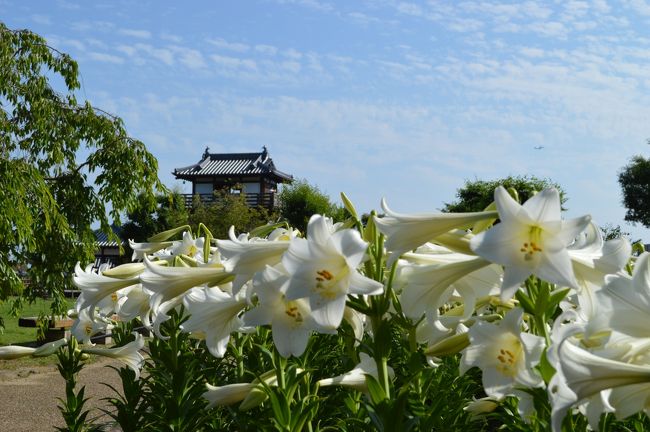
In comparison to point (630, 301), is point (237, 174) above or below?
above

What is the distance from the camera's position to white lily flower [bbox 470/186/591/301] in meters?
0.91

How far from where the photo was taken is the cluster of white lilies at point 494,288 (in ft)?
2.52

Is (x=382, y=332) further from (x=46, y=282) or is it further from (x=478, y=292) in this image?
(x=46, y=282)

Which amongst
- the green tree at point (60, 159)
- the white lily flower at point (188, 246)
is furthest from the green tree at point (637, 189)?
the white lily flower at point (188, 246)

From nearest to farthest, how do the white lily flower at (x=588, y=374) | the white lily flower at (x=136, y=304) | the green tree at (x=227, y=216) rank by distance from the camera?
the white lily flower at (x=588, y=374), the white lily flower at (x=136, y=304), the green tree at (x=227, y=216)

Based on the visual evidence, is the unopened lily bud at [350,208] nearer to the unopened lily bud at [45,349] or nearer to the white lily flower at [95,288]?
the white lily flower at [95,288]

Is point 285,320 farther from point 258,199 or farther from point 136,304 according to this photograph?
point 258,199

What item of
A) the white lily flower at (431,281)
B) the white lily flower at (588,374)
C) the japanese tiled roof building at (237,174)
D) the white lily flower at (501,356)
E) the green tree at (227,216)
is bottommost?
the green tree at (227,216)

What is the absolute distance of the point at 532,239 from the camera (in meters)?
0.95

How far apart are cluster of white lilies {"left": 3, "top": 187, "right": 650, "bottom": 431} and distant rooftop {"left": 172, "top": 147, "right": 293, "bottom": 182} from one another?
1753 inches

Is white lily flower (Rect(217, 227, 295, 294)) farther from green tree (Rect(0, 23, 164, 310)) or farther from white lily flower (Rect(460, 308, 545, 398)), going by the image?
green tree (Rect(0, 23, 164, 310))

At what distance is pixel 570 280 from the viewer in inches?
35.9

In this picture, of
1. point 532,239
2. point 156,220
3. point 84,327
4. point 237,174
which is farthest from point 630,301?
point 237,174

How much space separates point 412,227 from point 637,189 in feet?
136
